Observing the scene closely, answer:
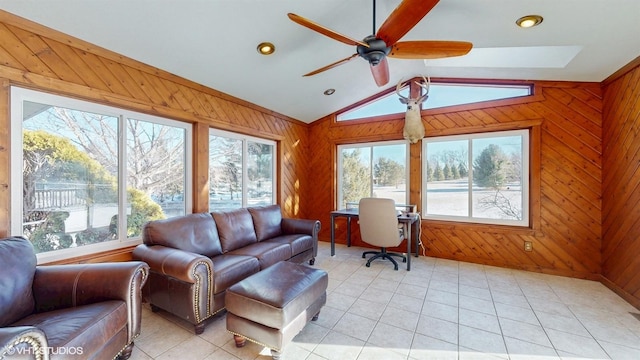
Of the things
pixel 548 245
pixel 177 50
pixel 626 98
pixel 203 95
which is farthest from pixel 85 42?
pixel 548 245

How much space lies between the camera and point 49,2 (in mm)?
1805

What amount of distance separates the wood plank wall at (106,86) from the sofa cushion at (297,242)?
3.79 feet

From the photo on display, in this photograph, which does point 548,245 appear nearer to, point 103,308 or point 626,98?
point 626,98

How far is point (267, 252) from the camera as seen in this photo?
9.05 feet

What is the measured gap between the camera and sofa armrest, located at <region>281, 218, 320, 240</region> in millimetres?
3641

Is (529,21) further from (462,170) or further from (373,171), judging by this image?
(373,171)

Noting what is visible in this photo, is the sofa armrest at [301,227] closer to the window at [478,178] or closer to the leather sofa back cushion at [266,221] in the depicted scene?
the leather sofa back cushion at [266,221]

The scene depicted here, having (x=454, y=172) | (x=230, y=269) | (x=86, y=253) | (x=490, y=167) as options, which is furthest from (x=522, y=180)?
(x=86, y=253)

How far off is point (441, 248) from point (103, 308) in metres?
4.08

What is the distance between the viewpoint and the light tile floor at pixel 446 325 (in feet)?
5.90

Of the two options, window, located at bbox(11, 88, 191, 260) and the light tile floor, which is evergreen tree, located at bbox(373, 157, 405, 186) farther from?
window, located at bbox(11, 88, 191, 260)

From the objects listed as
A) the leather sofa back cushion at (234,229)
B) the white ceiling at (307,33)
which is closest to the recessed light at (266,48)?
the white ceiling at (307,33)

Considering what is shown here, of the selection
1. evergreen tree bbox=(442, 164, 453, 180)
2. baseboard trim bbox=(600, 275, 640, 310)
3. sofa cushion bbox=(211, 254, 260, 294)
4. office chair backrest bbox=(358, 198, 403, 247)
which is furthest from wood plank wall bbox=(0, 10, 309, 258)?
baseboard trim bbox=(600, 275, 640, 310)

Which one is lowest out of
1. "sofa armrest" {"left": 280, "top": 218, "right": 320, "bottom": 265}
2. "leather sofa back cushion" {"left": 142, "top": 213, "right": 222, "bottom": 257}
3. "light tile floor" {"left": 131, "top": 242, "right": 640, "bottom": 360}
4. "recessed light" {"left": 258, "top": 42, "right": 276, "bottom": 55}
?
"light tile floor" {"left": 131, "top": 242, "right": 640, "bottom": 360}
